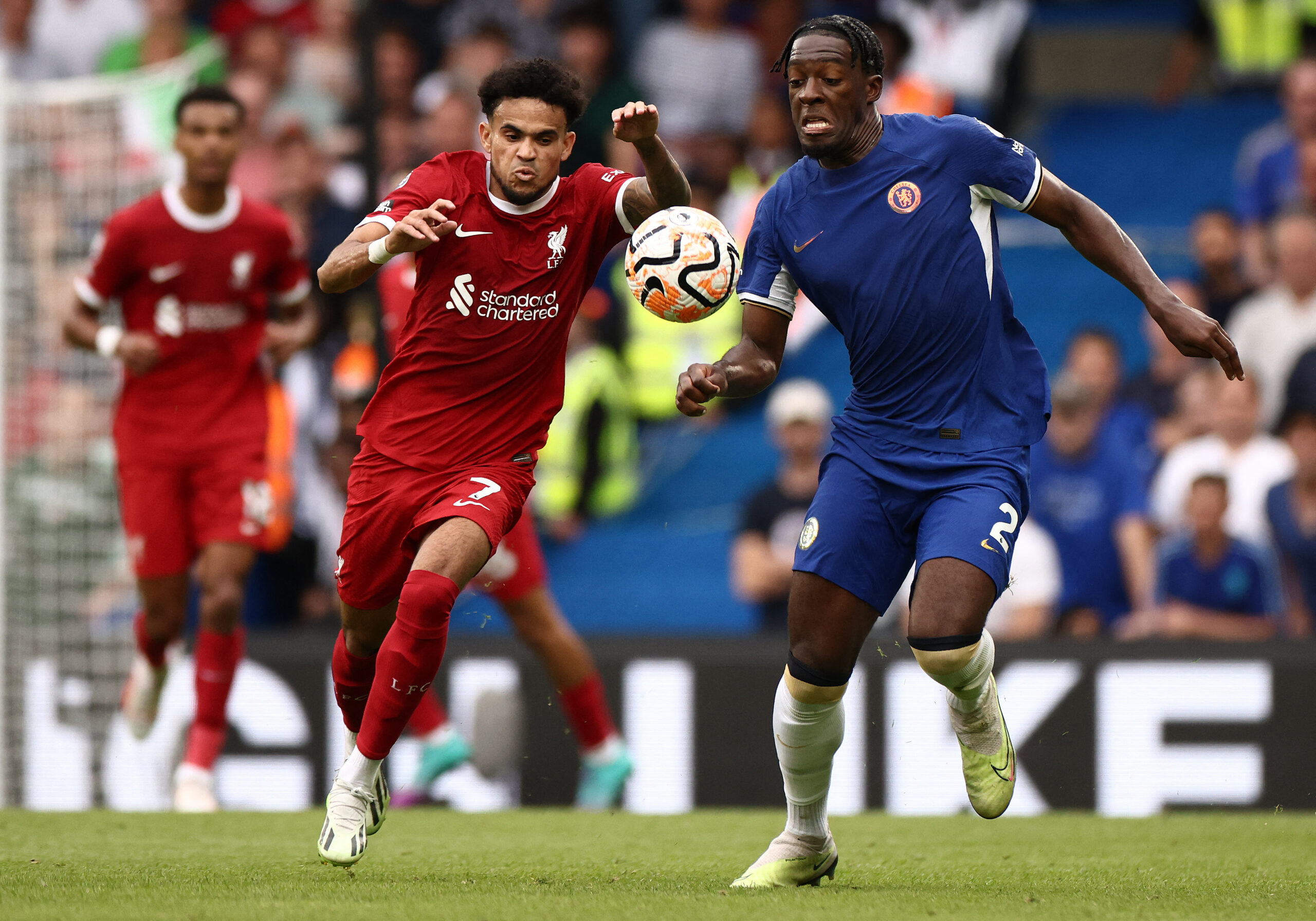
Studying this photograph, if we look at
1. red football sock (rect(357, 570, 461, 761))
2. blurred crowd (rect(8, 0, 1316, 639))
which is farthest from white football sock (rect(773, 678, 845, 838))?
blurred crowd (rect(8, 0, 1316, 639))

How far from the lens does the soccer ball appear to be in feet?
18.7

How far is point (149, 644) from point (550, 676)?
1.98m

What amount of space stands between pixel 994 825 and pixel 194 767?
12.2ft

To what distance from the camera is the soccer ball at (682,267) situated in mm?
5695

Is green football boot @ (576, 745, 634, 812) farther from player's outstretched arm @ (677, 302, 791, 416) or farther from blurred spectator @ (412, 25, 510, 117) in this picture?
blurred spectator @ (412, 25, 510, 117)

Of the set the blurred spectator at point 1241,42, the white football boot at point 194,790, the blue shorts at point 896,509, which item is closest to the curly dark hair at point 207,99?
the white football boot at point 194,790

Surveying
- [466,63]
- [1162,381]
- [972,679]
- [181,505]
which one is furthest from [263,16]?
[972,679]

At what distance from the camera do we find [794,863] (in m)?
5.68

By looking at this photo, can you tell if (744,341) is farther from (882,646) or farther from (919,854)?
(882,646)

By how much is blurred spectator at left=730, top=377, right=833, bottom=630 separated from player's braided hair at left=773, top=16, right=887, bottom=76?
16.7ft

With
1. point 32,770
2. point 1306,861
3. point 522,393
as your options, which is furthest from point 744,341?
point 32,770

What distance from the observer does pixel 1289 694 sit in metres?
9.14

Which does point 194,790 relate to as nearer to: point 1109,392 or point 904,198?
point 904,198

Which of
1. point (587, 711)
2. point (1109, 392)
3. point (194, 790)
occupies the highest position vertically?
point (1109, 392)
